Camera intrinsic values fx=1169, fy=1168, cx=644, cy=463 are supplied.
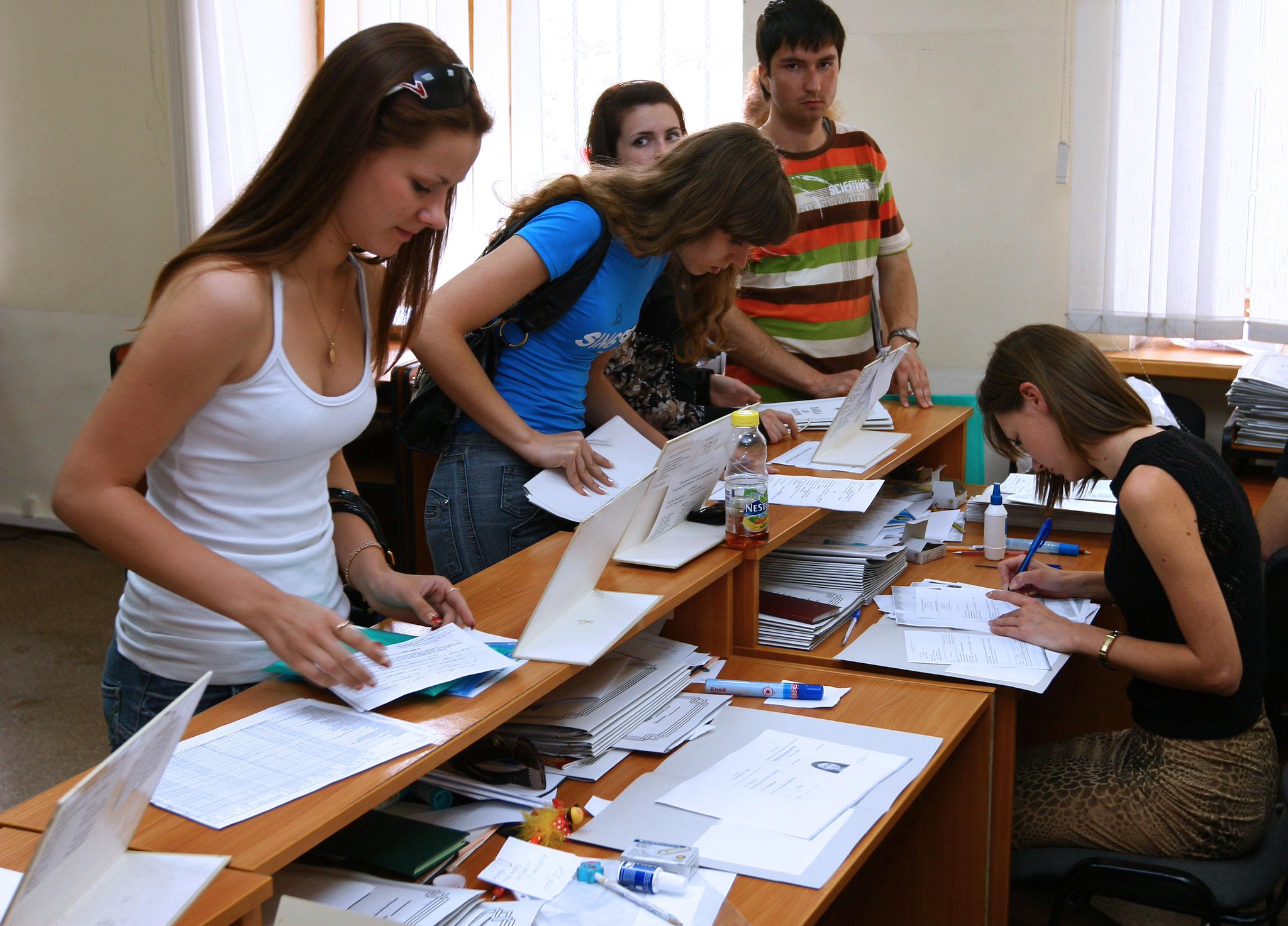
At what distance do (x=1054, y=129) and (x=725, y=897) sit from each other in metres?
3.28

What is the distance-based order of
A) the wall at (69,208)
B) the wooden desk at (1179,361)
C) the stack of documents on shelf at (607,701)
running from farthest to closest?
the wall at (69,208) → the wooden desk at (1179,361) → the stack of documents on shelf at (607,701)

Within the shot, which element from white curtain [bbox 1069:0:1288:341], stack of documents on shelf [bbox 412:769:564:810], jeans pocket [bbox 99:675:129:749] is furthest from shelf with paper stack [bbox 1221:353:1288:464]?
jeans pocket [bbox 99:675:129:749]

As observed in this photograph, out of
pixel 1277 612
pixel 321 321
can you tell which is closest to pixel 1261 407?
pixel 1277 612

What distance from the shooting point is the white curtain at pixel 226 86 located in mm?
4492

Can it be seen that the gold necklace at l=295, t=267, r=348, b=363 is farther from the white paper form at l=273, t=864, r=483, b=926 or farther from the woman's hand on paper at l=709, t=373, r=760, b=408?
the woman's hand on paper at l=709, t=373, r=760, b=408

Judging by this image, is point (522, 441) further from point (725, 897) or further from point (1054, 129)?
point (1054, 129)

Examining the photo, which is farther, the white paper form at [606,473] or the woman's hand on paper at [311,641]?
the white paper form at [606,473]

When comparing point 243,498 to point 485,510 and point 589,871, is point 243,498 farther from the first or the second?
point 485,510

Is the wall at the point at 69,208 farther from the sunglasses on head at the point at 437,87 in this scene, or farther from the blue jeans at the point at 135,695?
the sunglasses on head at the point at 437,87

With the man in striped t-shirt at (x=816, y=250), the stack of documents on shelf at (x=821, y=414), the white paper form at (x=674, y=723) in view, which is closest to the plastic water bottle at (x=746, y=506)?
the white paper form at (x=674, y=723)

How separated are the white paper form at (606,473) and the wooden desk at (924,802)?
354mm

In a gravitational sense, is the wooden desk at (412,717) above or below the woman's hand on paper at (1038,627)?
above

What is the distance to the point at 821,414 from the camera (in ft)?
9.32

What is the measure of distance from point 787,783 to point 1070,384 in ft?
2.93
